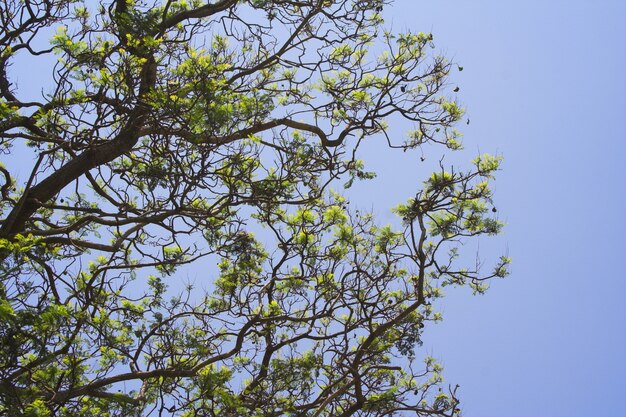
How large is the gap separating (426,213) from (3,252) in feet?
11.7

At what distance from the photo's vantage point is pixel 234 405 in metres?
5.41

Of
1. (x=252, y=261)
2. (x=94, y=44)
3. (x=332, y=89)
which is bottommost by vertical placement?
(x=252, y=261)

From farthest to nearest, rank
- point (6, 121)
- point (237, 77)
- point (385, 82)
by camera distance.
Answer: point (385, 82), point (237, 77), point (6, 121)

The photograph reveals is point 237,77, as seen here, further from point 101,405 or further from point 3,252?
point 101,405

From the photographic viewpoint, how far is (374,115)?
21.6 ft

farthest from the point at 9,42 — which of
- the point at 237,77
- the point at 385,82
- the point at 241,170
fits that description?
the point at 385,82

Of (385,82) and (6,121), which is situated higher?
(385,82)

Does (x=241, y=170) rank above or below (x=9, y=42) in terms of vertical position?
below

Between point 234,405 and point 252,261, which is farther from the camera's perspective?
point 252,261

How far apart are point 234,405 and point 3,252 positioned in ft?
6.63

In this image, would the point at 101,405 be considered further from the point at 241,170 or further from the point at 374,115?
the point at 374,115

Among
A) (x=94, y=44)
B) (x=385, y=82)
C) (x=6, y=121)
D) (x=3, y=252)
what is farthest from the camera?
(x=385, y=82)

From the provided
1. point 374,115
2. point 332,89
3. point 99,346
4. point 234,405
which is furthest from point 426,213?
point 99,346

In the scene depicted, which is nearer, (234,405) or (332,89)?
(234,405)
